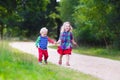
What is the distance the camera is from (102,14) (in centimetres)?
3381

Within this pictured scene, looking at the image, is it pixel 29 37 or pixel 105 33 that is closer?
pixel 105 33

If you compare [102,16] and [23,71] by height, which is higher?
[102,16]

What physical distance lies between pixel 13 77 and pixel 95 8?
25.3 meters

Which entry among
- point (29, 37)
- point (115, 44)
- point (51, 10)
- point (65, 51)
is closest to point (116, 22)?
point (115, 44)

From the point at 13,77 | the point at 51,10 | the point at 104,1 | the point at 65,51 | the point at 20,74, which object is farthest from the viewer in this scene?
the point at 51,10

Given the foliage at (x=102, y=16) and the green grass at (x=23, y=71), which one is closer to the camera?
the green grass at (x=23, y=71)

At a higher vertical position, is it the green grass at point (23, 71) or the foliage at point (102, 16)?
the foliage at point (102, 16)

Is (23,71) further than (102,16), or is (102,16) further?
(102,16)

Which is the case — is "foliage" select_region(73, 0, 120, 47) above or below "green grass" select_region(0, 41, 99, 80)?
above

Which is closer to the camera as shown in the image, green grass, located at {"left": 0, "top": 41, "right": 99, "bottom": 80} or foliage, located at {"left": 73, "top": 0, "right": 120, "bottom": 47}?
green grass, located at {"left": 0, "top": 41, "right": 99, "bottom": 80}

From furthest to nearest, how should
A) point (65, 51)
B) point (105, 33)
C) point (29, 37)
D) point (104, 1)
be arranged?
point (29, 37) < point (105, 33) < point (104, 1) < point (65, 51)

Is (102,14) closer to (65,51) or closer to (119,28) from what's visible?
(119,28)

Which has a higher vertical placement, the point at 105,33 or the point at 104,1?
the point at 104,1

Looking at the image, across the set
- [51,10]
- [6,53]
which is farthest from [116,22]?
[51,10]
